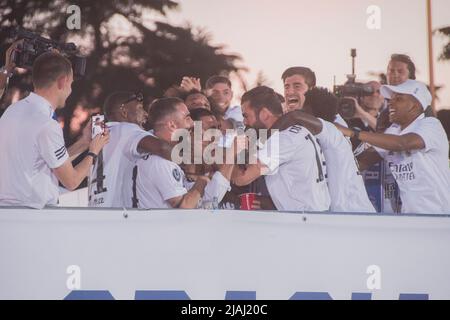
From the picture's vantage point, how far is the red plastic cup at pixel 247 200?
3.32m

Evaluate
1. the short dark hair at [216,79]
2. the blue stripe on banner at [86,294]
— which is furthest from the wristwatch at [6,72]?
the blue stripe on banner at [86,294]

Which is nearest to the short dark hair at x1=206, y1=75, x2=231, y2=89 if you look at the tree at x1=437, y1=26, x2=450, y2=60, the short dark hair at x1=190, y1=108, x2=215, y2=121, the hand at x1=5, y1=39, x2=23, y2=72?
the short dark hair at x1=190, y1=108, x2=215, y2=121

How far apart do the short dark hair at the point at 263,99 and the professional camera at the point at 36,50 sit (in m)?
0.70

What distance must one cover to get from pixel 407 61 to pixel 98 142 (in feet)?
4.45

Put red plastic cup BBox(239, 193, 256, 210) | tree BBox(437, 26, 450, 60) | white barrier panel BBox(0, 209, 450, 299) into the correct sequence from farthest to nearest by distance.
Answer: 1. tree BBox(437, 26, 450, 60)
2. red plastic cup BBox(239, 193, 256, 210)
3. white barrier panel BBox(0, 209, 450, 299)

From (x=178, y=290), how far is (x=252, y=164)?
0.61 meters

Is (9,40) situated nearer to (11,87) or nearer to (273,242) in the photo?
(11,87)

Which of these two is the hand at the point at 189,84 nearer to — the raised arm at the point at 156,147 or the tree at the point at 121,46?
the tree at the point at 121,46

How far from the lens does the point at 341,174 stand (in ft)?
11.2

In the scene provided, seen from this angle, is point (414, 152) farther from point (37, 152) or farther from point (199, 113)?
point (37, 152)

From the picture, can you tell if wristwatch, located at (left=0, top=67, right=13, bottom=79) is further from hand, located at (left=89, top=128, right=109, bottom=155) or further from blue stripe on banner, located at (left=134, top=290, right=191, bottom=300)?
blue stripe on banner, located at (left=134, top=290, right=191, bottom=300)

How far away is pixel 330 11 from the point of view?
3.43 meters

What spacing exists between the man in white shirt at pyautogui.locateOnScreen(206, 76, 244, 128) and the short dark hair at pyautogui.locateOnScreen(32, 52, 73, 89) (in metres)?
0.59

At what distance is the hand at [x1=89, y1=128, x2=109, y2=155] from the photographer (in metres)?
3.31
